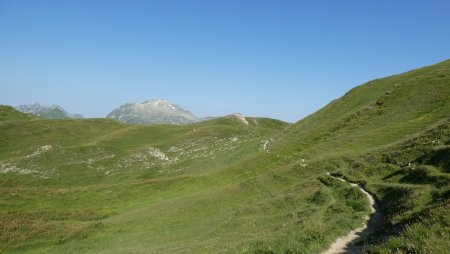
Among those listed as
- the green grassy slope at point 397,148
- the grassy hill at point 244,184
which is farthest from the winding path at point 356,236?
the green grassy slope at point 397,148

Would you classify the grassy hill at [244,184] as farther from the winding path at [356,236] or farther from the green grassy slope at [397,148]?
the winding path at [356,236]

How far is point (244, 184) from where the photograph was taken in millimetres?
57500

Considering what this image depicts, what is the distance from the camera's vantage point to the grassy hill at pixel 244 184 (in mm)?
27089

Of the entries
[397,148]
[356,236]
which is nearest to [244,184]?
[397,148]

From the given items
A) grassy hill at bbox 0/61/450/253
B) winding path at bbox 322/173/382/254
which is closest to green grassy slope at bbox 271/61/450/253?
grassy hill at bbox 0/61/450/253

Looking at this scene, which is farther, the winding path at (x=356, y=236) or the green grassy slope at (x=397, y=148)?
the winding path at (x=356, y=236)

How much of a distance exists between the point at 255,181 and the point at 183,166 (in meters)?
40.1

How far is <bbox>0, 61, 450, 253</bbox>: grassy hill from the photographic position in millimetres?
27089

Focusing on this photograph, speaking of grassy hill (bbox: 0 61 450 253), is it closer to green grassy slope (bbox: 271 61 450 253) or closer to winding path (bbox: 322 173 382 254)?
green grassy slope (bbox: 271 61 450 253)

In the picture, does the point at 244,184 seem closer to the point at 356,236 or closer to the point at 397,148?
the point at 397,148

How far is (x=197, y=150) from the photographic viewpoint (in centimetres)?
10775

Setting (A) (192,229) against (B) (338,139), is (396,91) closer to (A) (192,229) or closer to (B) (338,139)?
(B) (338,139)

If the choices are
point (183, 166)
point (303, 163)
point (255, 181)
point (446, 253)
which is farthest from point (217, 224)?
point (183, 166)

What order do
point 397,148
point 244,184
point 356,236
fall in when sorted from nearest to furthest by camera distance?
point 356,236 < point 397,148 < point 244,184
